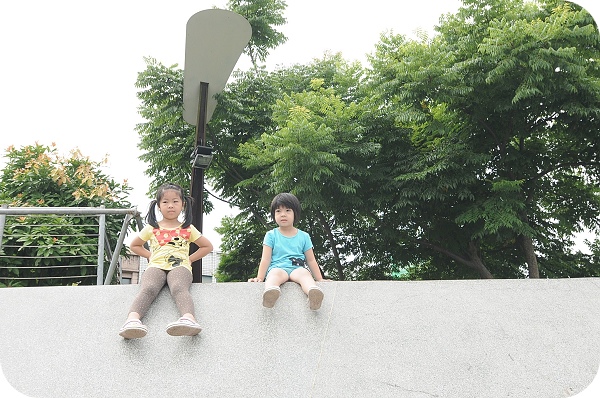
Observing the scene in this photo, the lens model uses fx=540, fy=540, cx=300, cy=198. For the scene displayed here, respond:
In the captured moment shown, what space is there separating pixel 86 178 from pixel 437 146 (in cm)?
687

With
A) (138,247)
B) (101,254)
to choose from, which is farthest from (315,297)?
(101,254)

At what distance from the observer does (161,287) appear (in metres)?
4.18

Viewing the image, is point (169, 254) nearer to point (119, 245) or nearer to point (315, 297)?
point (315, 297)

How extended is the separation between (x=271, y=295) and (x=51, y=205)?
17.2 ft

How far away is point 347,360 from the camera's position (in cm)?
363

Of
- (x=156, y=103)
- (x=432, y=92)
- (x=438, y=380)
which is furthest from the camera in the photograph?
(x=156, y=103)

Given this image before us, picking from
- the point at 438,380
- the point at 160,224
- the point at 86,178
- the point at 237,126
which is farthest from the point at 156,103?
the point at 438,380

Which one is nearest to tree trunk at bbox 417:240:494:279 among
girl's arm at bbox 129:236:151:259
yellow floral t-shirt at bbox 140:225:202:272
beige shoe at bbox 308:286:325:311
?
beige shoe at bbox 308:286:325:311

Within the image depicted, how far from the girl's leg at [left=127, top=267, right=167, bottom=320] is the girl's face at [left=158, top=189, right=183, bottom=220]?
0.49 metres

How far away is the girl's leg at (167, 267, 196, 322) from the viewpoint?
12.7ft

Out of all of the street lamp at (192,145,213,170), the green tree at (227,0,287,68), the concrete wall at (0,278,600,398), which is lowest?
the concrete wall at (0,278,600,398)

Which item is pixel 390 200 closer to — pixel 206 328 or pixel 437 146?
pixel 437 146

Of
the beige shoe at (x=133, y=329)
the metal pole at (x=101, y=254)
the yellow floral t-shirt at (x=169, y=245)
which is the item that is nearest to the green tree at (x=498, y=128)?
the metal pole at (x=101, y=254)

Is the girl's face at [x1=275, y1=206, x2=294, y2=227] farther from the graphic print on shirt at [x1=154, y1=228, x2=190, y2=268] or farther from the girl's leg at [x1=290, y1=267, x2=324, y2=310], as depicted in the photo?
the graphic print on shirt at [x1=154, y1=228, x2=190, y2=268]
